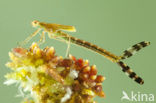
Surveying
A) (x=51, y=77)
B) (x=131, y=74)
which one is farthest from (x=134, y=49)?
(x=51, y=77)

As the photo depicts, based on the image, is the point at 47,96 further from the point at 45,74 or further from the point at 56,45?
the point at 56,45

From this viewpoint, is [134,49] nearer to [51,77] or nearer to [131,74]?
[131,74]

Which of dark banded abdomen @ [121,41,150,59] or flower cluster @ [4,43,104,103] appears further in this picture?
dark banded abdomen @ [121,41,150,59]

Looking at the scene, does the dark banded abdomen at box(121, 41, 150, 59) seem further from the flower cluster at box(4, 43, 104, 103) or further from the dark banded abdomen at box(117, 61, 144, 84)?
the flower cluster at box(4, 43, 104, 103)

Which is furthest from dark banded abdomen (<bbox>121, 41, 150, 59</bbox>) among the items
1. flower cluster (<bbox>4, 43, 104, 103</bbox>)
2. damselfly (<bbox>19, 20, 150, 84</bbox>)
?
flower cluster (<bbox>4, 43, 104, 103</bbox>)

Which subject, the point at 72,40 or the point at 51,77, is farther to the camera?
the point at 72,40

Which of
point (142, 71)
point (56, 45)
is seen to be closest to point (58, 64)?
point (56, 45)

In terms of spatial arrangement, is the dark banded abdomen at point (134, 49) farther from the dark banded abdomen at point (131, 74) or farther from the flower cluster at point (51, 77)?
the flower cluster at point (51, 77)

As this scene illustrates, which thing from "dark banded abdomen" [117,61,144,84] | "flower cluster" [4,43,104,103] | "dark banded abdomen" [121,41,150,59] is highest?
"dark banded abdomen" [121,41,150,59]
